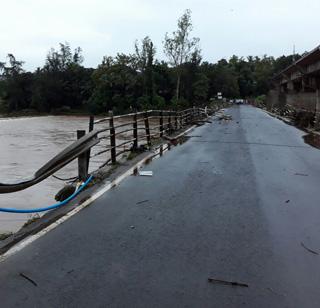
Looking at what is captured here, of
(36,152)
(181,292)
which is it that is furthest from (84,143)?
(36,152)

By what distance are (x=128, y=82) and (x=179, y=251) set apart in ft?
238

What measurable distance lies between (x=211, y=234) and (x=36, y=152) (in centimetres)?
1802

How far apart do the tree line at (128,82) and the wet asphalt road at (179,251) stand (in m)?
38.7

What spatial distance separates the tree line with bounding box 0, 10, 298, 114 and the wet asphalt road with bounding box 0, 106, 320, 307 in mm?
38651

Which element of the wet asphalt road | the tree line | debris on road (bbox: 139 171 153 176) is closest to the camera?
the wet asphalt road

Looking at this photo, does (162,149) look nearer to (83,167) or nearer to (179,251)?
(83,167)

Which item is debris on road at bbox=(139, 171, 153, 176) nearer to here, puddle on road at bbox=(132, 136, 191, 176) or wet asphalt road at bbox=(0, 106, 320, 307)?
puddle on road at bbox=(132, 136, 191, 176)

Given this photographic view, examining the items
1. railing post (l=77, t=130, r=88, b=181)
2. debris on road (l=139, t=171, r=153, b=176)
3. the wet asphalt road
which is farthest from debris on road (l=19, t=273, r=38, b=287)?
debris on road (l=139, t=171, r=153, b=176)

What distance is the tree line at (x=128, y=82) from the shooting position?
70312mm

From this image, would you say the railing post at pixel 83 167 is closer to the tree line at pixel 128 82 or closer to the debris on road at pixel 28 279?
the debris on road at pixel 28 279

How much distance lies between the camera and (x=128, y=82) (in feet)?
249

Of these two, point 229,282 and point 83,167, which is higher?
point 83,167

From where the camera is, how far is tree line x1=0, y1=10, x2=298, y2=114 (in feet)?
231

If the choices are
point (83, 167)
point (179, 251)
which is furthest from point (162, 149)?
point (179, 251)
